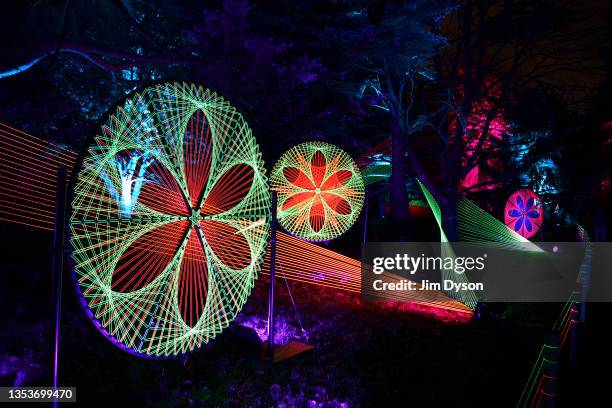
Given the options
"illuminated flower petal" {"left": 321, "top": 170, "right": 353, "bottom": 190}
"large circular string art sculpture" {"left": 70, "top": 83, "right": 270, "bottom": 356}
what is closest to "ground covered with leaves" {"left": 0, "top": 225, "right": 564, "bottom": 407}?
"large circular string art sculpture" {"left": 70, "top": 83, "right": 270, "bottom": 356}

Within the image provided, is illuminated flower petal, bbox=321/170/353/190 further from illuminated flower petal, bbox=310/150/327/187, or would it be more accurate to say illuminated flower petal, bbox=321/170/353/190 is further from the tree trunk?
the tree trunk

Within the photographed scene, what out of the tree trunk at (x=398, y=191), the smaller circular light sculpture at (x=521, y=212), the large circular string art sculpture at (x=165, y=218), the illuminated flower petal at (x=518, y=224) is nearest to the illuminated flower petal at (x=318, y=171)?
the large circular string art sculpture at (x=165, y=218)

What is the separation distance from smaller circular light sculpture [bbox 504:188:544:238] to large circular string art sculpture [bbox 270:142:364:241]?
28.3 feet

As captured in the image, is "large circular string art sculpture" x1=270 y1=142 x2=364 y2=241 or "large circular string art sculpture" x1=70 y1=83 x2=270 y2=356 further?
"large circular string art sculpture" x1=270 y1=142 x2=364 y2=241

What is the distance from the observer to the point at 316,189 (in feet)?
28.6

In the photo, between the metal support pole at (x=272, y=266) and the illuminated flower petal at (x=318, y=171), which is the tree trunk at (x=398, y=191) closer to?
the illuminated flower petal at (x=318, y=171)

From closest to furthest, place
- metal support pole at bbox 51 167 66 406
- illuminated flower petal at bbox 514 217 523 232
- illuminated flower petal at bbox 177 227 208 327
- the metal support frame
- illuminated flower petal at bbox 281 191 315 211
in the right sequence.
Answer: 1. metal support pole at bbox 51 167 66 406
2. illuminated flower petal at bbox 177 227 208 327
3. the metal support frame
4. illuminated flower petal at bbox 281 191 315 211
5. illuminated flower petal at bbox 514 217 523 232

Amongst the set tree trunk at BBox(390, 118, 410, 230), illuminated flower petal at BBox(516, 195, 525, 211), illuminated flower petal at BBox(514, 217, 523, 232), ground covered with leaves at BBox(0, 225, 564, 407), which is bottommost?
ground covered with leaves at BBox(0, 225, 564, 407)

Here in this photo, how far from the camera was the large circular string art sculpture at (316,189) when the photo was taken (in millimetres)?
8164

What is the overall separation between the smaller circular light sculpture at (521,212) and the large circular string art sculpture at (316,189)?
8617 millimetres

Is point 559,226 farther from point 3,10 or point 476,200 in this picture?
point 3,10

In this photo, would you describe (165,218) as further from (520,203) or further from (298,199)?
(520,203)

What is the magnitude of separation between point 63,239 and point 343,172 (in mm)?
7033

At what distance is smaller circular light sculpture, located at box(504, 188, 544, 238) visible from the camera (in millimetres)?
15695
